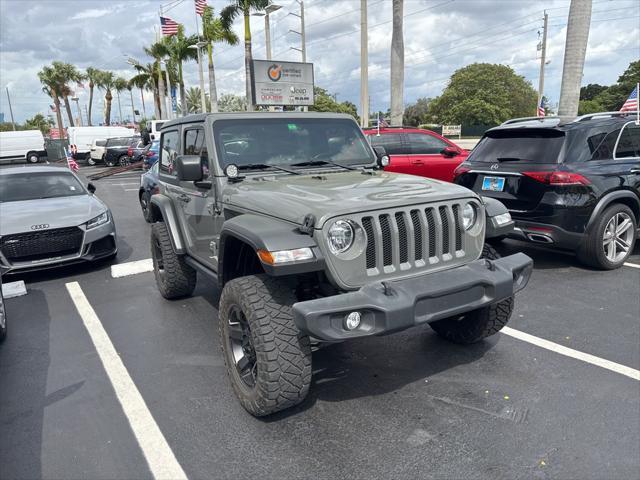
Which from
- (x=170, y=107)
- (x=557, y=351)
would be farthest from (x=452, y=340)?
(x=170, y=107)

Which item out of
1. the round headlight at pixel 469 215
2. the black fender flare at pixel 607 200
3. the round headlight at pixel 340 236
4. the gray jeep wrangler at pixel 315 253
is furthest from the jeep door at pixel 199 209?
the black fender flare at pixel 607 200

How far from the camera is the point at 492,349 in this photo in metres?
3.99

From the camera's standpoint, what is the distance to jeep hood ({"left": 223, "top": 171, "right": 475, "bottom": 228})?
9.62 ft

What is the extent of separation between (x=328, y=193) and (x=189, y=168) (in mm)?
1249

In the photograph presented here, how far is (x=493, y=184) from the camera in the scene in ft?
20.1

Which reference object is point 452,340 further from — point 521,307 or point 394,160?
point 394,160

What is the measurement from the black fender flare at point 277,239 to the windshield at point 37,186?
18.0 feet

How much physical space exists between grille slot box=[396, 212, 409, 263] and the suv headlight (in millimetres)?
5078

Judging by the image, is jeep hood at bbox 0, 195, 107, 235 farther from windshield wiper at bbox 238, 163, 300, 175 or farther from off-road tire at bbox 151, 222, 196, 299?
windshield wiper at bbox 238, 163, 300, 175

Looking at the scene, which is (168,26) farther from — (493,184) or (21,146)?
(493,184)

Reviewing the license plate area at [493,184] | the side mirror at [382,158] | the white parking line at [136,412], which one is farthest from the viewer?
the license plate area at [493,184]

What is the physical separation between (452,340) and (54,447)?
2969mm

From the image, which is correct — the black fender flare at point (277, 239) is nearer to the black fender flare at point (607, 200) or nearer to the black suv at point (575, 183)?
the black suv at point (575, 183)

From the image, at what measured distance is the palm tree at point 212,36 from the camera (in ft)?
98.8
